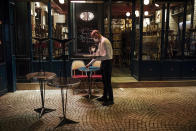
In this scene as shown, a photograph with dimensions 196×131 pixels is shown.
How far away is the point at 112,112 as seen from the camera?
5.26 metres

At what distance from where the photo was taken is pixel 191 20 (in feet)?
28.4

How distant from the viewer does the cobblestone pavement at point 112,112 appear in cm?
446

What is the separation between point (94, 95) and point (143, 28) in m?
3.47

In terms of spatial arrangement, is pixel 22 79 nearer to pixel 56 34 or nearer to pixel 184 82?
pixel 56 34

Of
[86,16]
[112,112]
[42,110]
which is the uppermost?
[86,16]

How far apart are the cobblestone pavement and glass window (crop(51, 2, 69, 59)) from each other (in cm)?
173

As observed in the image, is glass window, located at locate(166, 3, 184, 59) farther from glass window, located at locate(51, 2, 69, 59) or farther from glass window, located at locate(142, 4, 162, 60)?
glass window, located at locate(51, 2, 69, 59)

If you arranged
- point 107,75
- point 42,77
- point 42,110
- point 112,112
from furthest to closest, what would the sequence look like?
1. point 107,75
2. point 112,112
3. point 42,110
4. point 42,77

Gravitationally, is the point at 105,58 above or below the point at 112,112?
above

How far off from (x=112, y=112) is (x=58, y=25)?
169 inches

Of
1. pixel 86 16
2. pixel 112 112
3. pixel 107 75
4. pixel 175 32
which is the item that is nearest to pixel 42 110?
pixel 112 112

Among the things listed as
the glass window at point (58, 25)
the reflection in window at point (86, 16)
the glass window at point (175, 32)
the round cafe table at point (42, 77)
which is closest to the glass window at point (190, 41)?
the glass window at point (175, 32)

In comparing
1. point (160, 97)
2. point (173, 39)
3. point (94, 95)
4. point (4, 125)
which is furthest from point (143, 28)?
point (4, 125)

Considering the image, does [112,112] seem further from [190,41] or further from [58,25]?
[190,41]
